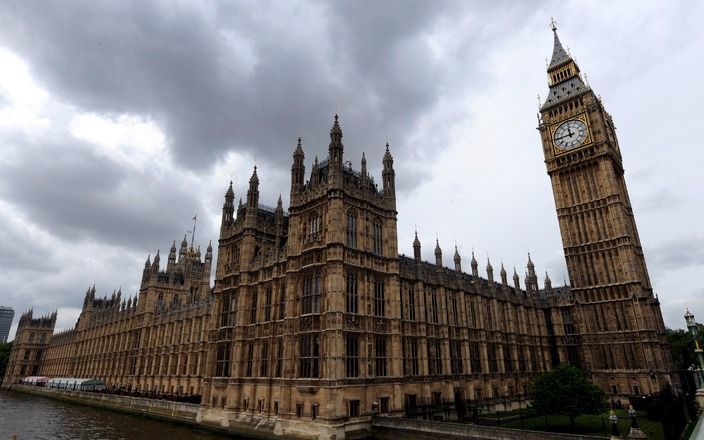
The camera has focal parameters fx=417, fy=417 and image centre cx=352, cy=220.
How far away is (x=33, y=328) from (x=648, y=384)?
187 m

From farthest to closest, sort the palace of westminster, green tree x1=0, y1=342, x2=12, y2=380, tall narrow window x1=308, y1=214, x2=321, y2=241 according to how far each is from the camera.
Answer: green tree x1=0, y1=342, x2=12, y2=380 < tall narrow window x1=308, y1=214, x2=321, y2=241 < the palace of westminster

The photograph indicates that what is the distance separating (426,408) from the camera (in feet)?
136

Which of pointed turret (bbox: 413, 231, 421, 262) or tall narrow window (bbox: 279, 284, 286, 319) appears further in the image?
pointed turret (bbox: 413, 231, 421, 262)

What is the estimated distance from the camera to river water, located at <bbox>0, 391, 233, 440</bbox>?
4303cm

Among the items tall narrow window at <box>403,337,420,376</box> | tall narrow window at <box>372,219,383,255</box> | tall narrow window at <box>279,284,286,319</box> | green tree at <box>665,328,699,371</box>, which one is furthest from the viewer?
green tree at <box>665,328,699,371</box>

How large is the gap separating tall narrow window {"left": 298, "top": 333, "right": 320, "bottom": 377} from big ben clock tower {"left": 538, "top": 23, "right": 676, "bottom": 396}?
47646 millimetres

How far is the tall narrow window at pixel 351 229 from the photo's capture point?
41103 mm

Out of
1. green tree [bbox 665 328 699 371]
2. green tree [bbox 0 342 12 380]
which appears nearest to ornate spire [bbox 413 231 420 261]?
green tree [bbox 665 328 699 371]

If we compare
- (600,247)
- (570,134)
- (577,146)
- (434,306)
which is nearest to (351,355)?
(434,306)

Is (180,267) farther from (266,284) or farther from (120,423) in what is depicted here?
(266,284)

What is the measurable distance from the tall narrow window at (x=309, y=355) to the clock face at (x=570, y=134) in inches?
2398

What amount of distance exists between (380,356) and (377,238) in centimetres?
1185

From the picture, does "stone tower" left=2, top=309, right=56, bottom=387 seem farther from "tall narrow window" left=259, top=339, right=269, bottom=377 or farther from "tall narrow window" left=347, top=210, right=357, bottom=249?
"tall narrow window" left=347, top=210, right=357, bottom=249

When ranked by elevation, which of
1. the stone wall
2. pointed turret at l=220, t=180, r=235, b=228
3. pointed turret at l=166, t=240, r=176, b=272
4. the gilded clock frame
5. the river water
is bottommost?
the river water
